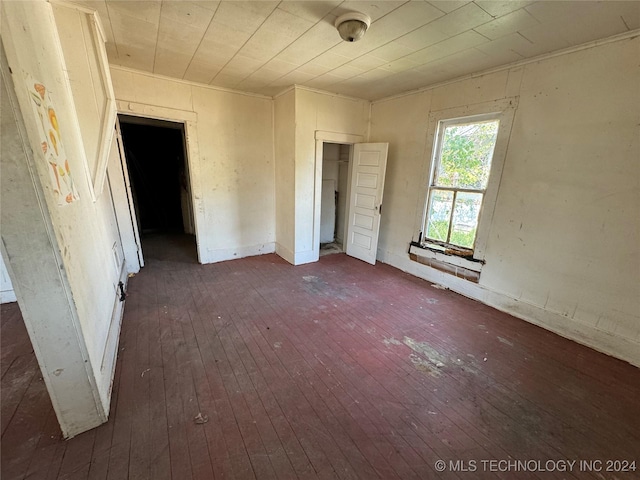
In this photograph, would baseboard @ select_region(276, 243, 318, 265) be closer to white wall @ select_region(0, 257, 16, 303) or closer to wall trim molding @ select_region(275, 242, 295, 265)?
wall trim molding @ select_region(275, 242, 295, 265)

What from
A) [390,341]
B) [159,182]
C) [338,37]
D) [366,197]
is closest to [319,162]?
[366,197]

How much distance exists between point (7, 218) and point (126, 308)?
1946mm

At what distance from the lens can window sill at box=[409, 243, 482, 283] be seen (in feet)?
10.4

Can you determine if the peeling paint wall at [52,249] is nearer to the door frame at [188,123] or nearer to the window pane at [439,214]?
the door frame at [188,123]

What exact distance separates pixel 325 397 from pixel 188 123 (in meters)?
3.71

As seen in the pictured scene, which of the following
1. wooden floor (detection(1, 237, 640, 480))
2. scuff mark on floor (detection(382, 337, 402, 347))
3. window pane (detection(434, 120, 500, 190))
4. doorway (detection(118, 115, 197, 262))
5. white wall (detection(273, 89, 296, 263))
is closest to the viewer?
wooden floor (detection(1, 237, 640, 480))

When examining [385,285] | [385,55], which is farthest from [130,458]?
[385,55]

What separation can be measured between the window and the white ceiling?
0.62 meters

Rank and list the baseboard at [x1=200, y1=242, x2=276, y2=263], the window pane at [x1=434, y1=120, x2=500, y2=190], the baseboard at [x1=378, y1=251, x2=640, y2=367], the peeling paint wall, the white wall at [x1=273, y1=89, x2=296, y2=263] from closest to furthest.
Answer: the peeling paint wall
the baseboard at [x1=378, y1=251, x2=640, y2=367]
the window pane at [x1=434, y1=120, x2=500, y2=190]
the white wall at [x1=273, y1=89, x2=296, y2=263]
the baseboard at [x1=200, y1=242, x2=276, y2=263]

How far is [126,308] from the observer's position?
2.77 m

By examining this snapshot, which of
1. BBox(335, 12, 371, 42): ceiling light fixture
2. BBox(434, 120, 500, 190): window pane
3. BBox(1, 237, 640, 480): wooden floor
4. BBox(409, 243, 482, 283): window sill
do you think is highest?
BBox(335, 12, 371, 42): ceiling light fixture

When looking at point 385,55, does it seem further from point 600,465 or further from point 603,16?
point 600,465

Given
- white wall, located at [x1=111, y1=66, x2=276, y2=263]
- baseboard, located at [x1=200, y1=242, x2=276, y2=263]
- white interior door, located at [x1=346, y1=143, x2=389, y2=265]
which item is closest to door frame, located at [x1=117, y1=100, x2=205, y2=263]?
white wall, located at [x1=111, y1=66, x2=276, y2=263]

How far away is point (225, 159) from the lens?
155 inches
